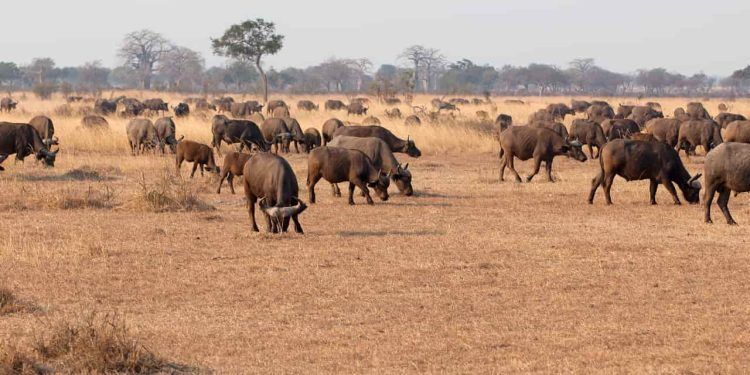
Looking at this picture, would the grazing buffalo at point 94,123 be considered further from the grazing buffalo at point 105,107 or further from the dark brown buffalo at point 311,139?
the grazing buffalo at point 105,107

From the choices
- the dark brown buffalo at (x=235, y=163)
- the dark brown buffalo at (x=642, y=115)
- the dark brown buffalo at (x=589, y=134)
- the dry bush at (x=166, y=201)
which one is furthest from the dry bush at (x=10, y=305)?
the dark brown buffalo at (x=642, y=115)

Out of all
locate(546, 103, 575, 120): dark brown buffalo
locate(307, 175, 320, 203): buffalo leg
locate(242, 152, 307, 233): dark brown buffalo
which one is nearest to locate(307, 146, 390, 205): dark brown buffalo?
locate(307, 175, 320, 203): buffalo leg

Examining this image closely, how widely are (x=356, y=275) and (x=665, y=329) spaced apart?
11.5ft

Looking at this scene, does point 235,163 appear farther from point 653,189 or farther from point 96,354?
point 96,354

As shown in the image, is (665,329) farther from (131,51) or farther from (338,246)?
(131,51)

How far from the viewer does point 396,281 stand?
11156 mm

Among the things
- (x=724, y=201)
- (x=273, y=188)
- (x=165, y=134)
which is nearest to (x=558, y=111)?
(x=165, y=134)

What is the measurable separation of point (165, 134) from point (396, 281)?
18722mm

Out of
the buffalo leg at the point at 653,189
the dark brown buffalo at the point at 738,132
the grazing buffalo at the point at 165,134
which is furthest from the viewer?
the grazing buffalo at the point at 165,134

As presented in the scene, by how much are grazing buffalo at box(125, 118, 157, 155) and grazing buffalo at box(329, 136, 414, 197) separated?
10028 millimetres

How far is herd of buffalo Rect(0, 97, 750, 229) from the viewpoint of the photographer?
46.5 ft

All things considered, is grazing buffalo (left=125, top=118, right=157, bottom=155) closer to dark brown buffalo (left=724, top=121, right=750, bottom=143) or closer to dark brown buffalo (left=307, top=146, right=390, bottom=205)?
dark brown buffalo (left=307, top=146, right=390, bottom=205)

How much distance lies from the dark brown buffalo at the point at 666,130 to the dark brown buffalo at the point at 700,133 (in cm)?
60

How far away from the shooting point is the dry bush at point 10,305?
31.0 feet
